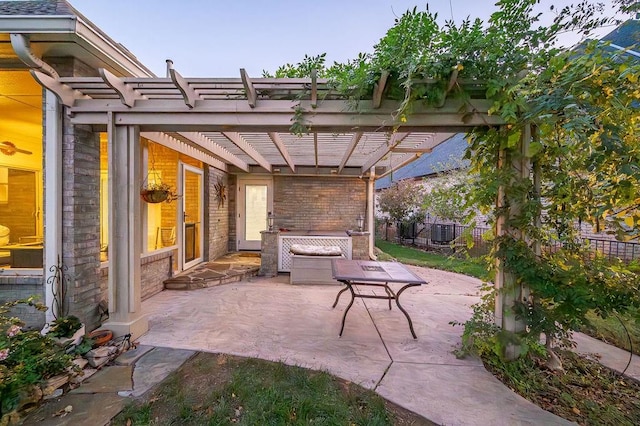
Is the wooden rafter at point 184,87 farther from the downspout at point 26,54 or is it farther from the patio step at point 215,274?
the patio step at point 215,274

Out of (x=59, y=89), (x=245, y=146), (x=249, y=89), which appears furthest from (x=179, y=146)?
(x=249, y=89)

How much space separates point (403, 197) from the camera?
471 inches

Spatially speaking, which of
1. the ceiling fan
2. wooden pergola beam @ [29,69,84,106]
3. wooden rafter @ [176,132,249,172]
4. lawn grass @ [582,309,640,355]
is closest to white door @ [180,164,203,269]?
wooden rafter @ [176,132,249,172]

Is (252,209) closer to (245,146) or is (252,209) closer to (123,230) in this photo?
(245,146)

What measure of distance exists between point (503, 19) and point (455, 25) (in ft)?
1.14

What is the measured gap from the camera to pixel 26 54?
257cm

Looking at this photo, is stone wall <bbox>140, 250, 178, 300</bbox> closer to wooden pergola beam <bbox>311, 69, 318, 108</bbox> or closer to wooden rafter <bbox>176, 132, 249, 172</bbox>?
wooden rafter <bbox>176, 132, 249, 172</bbox>

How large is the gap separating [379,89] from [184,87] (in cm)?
184

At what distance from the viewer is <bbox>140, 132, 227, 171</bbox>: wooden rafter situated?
408cm

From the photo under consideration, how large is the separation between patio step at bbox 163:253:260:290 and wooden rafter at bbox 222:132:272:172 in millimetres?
2440

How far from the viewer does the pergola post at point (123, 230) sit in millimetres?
2885

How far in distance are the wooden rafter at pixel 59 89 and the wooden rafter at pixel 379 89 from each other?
310cm

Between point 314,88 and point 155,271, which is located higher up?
point 314,88

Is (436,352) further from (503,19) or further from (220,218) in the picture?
(220,218)
